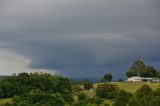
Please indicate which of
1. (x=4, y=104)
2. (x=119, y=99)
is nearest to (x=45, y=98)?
(x=4, y=104)

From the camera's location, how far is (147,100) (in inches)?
5433

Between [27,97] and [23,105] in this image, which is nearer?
[23,105]

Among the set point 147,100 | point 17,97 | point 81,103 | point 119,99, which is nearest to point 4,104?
point 17,97

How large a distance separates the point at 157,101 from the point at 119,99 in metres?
24.7

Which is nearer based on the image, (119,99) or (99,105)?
(119,99)

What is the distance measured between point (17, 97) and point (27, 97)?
4.87m

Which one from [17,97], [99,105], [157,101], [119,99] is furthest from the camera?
[17,97]

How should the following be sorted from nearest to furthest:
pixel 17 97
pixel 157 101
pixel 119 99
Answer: pixel 157 101 → pixel 119 99 → pixel 17 97

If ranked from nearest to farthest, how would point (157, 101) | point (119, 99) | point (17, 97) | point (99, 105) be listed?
1. point (157, 101)
2. point (119, 99)
3. point (99, 105)
4. point (17, 97)

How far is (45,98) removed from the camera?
196 m

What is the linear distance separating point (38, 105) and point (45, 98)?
41.3 feet

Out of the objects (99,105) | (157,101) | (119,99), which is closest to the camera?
(157,101)

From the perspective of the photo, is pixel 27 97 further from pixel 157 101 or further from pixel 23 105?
pixel 157 101

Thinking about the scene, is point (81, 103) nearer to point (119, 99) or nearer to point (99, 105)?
point (99, 105)
